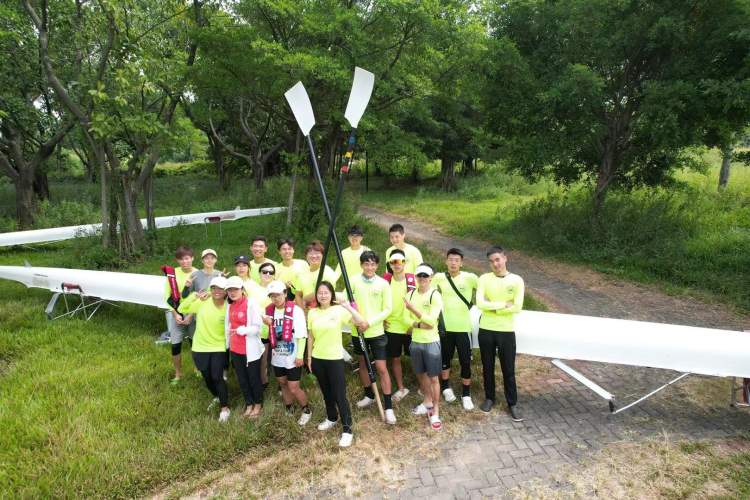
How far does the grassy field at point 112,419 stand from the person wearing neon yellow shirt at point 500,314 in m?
0.70

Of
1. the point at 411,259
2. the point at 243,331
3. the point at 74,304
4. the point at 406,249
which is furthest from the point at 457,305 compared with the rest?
the point at 74,304

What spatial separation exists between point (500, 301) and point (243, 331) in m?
2.62

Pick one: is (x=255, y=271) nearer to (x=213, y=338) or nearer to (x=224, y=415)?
(x=213, y=338)

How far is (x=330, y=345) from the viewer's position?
3986 millimetres

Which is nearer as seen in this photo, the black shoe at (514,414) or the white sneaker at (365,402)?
the black shoe at (514,414)

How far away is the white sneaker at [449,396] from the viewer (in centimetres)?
478

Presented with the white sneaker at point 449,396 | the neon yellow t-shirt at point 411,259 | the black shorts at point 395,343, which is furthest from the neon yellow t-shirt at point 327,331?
the white sneaker at point 449,396

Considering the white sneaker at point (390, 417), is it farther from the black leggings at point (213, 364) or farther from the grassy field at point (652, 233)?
the grassy field at point (652, 233)

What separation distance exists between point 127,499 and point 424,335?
2.93 metres

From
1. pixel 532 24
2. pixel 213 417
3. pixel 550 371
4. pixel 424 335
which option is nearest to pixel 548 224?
pixel 532 24

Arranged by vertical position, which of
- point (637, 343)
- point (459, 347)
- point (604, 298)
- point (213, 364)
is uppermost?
point (213, 364)

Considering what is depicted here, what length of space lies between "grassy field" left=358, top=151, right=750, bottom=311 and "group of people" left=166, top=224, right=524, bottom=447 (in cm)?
581

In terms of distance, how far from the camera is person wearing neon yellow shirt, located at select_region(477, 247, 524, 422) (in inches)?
171

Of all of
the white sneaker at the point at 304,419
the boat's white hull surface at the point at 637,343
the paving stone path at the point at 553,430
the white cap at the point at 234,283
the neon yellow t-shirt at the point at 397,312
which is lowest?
the paving stone path at the point at 553,430
